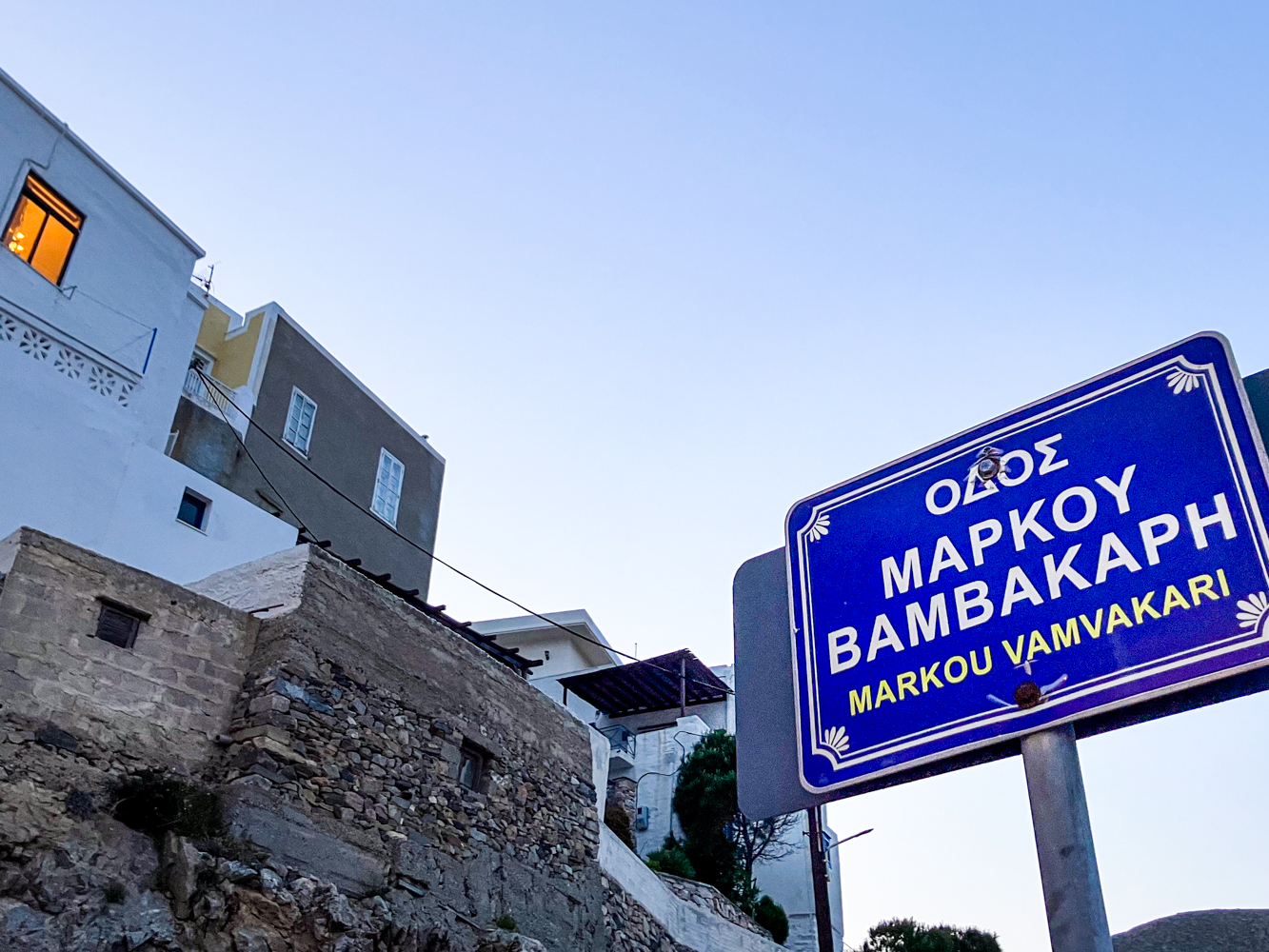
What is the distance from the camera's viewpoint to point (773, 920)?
76.5 feet

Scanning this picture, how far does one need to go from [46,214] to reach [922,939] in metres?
25.2

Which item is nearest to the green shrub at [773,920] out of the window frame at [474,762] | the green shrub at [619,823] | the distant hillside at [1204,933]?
the green shrub at [619,823]

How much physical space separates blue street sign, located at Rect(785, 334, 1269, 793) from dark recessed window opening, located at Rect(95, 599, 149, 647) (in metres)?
8.88

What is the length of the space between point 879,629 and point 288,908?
8.43 m

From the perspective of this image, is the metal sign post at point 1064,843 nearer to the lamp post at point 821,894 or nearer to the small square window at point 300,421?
Result: the lamp post at point 821,894

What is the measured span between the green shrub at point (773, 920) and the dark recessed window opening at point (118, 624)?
16.3 metres

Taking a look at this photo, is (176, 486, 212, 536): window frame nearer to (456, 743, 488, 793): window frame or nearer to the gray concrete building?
the gray concrete building

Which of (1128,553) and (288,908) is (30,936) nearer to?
(288,908)

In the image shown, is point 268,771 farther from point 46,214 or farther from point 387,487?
point 387,487

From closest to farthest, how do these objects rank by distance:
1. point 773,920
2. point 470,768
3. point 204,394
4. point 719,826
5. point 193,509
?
point 470,768 → point 193,509 → point 204,394 → point 773,920 → point 719,826

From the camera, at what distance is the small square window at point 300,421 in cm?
1962

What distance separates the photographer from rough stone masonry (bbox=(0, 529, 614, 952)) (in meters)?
8.77

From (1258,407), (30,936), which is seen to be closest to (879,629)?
(1258,407)

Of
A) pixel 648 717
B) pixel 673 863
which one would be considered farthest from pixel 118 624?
pixel 648 717
